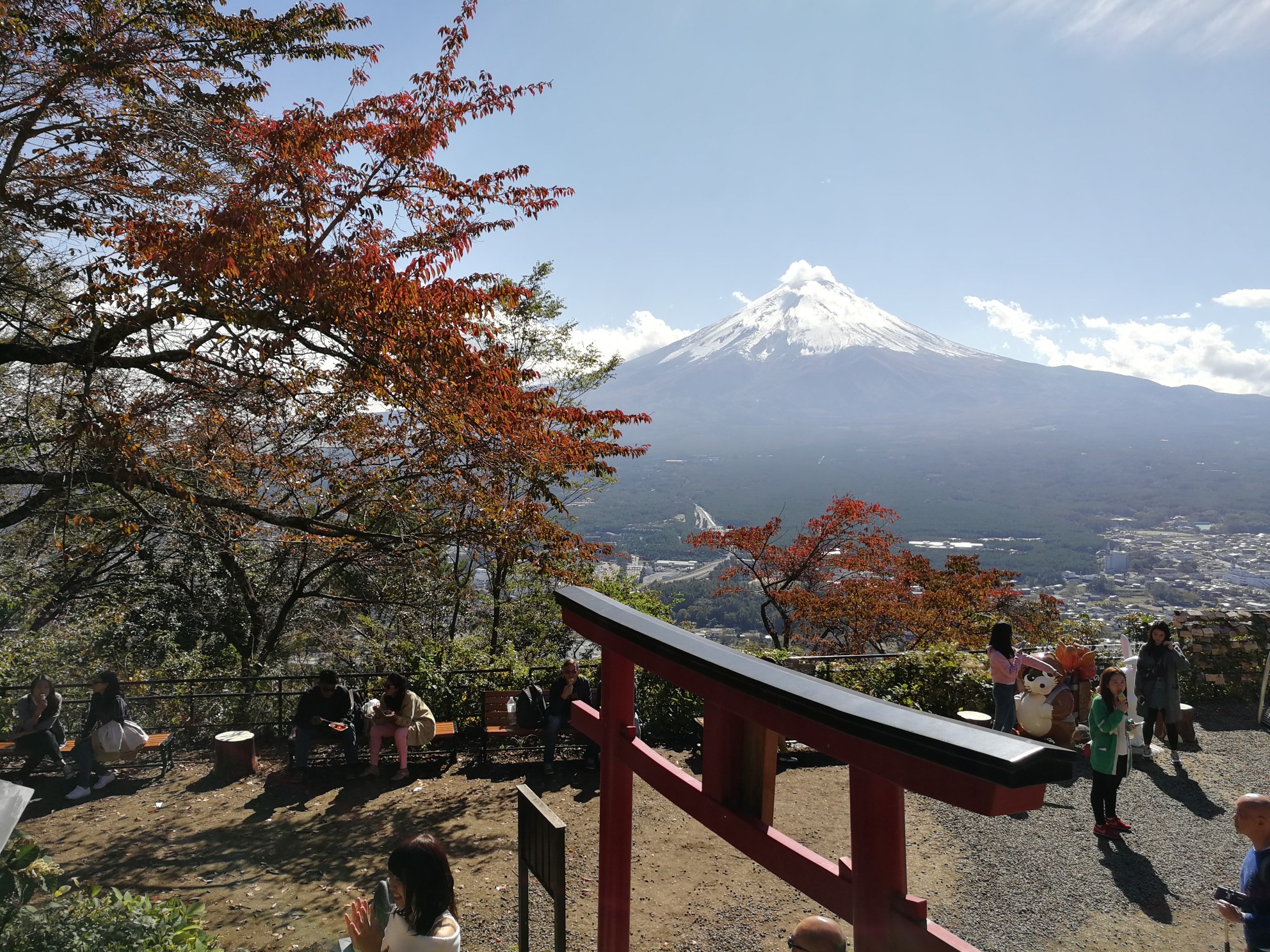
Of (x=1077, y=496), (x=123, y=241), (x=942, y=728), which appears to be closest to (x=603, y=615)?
(x=942, y=728)

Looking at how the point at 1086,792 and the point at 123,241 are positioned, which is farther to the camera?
the point at 1086,792

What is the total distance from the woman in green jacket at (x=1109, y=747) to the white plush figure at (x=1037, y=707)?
129 cm

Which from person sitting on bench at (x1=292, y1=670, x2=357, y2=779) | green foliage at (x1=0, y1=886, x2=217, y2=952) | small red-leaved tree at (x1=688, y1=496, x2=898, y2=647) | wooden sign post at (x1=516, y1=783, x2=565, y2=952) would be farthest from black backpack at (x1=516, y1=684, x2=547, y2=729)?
small red-leaved tree at (x1=688, y1=496, x2=898, y2=647)

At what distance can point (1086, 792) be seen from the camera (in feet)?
21.8

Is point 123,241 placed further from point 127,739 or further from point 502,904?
point 502,904

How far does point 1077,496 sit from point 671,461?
83.8 metres

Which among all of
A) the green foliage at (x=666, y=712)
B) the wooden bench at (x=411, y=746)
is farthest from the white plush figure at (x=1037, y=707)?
the wooden bench at (x=411, y=746)

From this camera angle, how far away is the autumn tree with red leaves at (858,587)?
15422 mm

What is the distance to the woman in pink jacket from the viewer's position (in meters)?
6.70

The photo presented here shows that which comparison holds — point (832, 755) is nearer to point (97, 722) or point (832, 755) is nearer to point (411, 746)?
point (411, 746)

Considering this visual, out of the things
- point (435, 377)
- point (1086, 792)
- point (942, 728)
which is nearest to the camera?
point (942, 728)

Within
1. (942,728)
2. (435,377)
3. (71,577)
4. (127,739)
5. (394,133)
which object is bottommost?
(127,739)

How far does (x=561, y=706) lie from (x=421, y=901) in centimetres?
482

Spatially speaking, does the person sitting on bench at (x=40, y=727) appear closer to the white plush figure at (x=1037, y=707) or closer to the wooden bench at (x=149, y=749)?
the wooden bench at (x=149, y=749)
